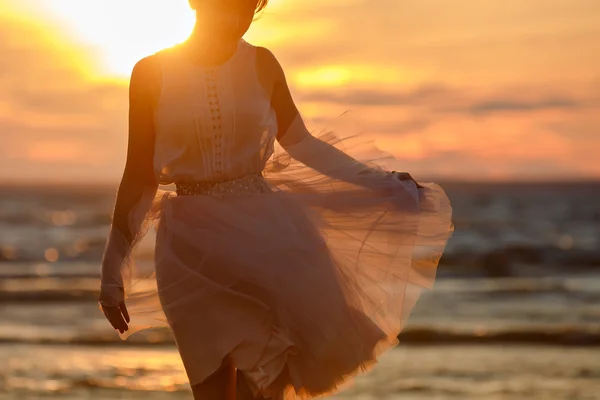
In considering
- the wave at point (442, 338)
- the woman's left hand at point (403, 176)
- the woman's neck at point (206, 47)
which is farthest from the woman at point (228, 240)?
the wave at point (442, 338)

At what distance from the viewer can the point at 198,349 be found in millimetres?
3586

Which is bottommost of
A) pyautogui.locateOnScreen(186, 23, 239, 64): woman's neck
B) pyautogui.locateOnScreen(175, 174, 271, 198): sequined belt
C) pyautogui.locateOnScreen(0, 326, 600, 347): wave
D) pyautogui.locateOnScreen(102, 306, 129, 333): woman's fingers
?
pyautogui.locateOnScreen(0, 326, 600, 347): wave

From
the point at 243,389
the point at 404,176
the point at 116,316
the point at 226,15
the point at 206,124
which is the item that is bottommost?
the point at 243,389

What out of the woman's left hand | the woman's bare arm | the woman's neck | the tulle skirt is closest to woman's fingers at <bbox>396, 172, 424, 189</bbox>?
the woman's left hand

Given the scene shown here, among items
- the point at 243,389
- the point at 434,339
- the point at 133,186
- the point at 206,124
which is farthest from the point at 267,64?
the point at 434,339

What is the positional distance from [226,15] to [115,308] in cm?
115

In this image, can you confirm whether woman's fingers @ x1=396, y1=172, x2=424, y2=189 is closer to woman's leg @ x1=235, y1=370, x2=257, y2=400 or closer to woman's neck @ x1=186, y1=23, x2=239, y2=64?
woman's neck @ x1=186, y1=23, x2=239, y2=64

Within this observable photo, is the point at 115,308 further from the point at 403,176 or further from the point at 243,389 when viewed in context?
the point at 403,176

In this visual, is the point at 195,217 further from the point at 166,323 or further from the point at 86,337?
the point at 86,337

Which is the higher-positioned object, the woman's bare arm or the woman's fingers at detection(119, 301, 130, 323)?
the woman's bare arm

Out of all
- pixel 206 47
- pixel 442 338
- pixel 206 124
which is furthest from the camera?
pixel 442 338

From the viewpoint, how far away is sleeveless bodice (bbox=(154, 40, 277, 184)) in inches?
140

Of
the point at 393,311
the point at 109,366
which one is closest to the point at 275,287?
the point at 393,311

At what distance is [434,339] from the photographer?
45.2 ft
